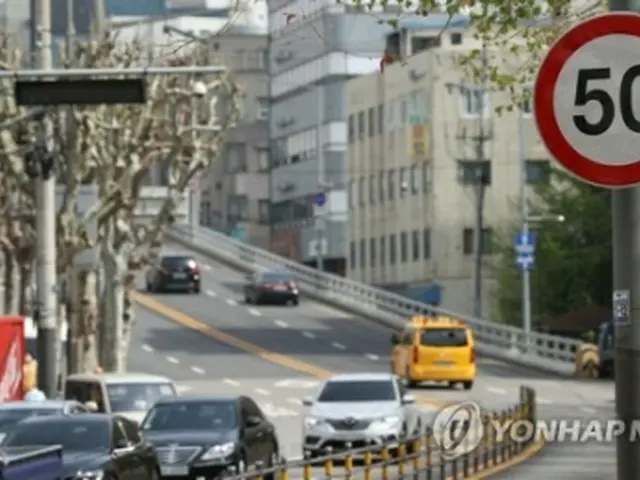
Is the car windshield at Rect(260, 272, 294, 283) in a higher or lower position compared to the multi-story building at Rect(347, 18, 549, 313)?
lower

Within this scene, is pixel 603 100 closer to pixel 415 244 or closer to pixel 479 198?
pixel 479 198

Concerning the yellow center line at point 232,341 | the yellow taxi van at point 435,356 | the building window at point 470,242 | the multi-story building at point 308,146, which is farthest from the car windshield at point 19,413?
the multi-story building at point 308,146

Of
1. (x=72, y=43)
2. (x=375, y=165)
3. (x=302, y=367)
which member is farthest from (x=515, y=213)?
(x=72, y=43)

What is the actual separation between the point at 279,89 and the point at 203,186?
2343 centimetres

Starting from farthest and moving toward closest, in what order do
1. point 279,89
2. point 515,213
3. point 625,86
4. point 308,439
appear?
1. point 279,89
2. point 515,213
3. point 308,439
4. point 625,86

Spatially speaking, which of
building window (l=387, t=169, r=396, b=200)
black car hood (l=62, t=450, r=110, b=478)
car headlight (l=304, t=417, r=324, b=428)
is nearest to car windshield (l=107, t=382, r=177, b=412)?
car headlight (l=304, t=417, r=324, b=428)

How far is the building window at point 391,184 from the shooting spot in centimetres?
10762

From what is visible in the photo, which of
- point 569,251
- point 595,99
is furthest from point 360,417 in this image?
point 569,251

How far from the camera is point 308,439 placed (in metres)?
40.4

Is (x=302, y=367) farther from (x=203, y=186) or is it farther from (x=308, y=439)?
(x=203, y=186)

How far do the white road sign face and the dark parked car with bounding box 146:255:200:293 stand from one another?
277ft

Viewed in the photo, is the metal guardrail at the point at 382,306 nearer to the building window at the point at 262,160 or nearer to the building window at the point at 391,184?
the building window at the point at 391,184

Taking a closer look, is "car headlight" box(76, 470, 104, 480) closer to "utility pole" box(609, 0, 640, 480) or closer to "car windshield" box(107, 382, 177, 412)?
"car windshield" box(107, 382, 177, 412)

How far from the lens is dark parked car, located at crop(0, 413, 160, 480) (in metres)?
26.1
